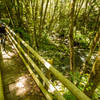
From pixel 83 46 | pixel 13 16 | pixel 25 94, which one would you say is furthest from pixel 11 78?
pixel 83 46

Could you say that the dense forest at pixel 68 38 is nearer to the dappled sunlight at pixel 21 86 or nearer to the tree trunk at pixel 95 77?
the tree trunk at pixel 95 77

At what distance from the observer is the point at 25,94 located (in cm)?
266

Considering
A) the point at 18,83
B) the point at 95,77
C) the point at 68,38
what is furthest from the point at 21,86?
the point at 68,38

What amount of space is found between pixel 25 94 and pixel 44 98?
570mm

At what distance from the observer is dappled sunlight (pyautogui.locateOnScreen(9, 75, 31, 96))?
8.99ft

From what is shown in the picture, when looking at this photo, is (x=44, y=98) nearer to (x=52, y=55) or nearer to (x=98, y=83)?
(x=98, y=83)

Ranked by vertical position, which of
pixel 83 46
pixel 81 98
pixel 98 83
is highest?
pixel 81 98

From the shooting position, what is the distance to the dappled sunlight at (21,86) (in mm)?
2739

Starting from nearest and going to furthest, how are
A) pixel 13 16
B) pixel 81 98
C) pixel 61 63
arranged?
pixel 81 98 → pixel 13 16 → pixel 61 63

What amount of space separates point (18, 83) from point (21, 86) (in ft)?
0.65

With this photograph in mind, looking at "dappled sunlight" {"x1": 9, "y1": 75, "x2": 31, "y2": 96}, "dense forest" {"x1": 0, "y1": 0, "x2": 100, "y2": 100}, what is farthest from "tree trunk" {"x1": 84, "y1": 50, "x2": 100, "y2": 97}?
"dappled sunlight" {"x1": 9, "y1": 75, "x2": 31, "y2": 96}

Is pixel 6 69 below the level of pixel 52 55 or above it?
above

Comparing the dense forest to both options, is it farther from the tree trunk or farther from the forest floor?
the forest floor

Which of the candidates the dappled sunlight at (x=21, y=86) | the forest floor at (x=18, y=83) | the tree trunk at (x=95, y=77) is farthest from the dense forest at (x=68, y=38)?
the dappled sunlight at (x=21, y=86)
